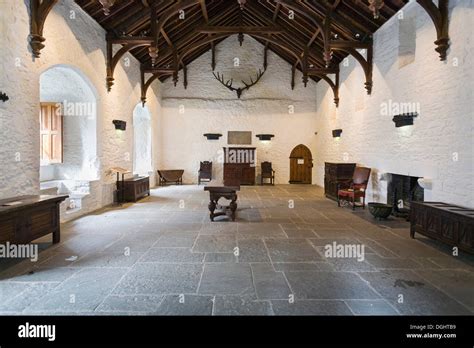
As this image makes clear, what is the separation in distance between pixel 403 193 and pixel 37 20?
7.38 m

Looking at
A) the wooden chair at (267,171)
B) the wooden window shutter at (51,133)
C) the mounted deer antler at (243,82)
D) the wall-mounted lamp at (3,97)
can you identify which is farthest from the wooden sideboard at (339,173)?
the wall-mounted lamp at (3,97)

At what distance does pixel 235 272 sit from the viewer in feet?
10.9

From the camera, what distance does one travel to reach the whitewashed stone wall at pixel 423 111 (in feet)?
14.6

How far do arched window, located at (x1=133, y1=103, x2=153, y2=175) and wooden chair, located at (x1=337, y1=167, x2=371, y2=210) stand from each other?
690 centimetres

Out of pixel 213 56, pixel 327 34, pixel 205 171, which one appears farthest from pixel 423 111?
pixel 213 56

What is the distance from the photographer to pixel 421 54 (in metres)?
5.58

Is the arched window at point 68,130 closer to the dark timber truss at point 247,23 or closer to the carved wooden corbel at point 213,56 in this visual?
the dark timber truss at point 247,23

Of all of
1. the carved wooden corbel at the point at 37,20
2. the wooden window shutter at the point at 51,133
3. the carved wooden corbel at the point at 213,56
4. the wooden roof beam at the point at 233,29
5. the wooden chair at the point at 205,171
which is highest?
the carved wooden corbel at the point at 213,56

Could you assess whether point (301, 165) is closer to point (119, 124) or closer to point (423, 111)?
point (423, 111)

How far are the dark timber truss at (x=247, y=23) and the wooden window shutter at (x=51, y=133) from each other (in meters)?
1.34
